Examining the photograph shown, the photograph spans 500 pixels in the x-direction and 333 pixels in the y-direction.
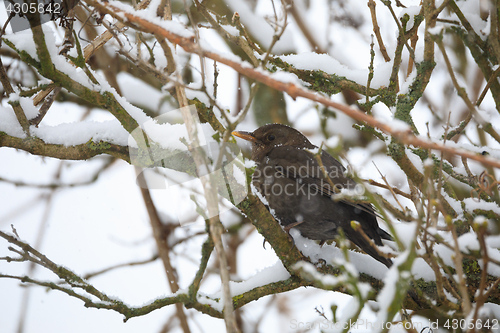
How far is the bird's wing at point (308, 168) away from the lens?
3548 millimetres

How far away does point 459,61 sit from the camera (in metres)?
5.13

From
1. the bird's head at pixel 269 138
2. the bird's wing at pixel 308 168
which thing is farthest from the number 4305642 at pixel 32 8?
the bird's head at pixel 269 138

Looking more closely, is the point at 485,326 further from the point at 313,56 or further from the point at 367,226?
the point at 313,56

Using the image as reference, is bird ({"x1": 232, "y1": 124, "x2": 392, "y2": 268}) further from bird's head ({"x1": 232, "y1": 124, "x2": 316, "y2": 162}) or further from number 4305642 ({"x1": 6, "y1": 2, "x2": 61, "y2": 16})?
number 4305642 ({"x1": 6, "y1": 2, "x2": 61, "y2": 16})

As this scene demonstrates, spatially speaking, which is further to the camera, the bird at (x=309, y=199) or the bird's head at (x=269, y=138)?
the bird's head at (x=269, y=138)

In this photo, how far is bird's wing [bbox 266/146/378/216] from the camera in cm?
355

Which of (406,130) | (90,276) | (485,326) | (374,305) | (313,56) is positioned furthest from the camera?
(90,276)

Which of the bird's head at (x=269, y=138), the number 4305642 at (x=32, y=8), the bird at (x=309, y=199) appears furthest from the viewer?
the bird's head at (x=269, y=138)

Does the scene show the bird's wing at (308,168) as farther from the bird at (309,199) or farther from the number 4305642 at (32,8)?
the number 4305642 at (32,8)

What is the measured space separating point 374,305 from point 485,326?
772mm

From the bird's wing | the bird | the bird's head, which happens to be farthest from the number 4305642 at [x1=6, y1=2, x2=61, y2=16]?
the bird's head

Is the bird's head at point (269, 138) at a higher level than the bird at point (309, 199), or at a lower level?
higher

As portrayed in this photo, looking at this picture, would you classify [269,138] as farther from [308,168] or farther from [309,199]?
[309,199]

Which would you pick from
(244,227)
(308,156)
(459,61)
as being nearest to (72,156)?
(308,156)
